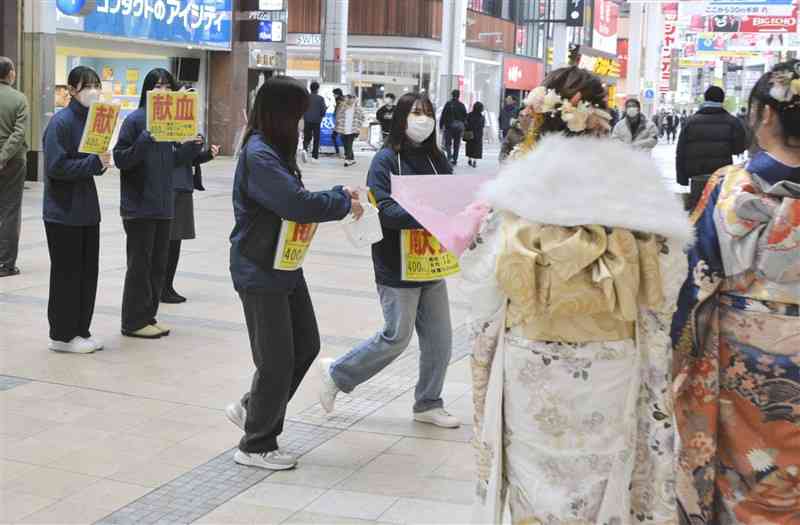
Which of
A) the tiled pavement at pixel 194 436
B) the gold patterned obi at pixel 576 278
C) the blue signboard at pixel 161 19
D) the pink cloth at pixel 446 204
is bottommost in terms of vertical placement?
the tiled pavement at pixel 194 436

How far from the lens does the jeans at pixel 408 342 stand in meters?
5.34

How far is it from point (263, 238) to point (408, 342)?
43.6 inches

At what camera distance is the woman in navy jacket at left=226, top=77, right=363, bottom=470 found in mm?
4543

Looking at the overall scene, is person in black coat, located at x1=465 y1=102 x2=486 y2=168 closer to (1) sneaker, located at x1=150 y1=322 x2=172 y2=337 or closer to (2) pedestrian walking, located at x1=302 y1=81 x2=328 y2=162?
(2) pedestrian walking, located at x1=302 y1=81 x2=328 y2=162

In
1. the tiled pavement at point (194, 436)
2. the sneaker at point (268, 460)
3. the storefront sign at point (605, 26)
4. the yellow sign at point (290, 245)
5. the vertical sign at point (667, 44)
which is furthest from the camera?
the storefront sign at point (605, 26)

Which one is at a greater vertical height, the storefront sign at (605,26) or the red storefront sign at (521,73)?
the storefront sign at (605,26)

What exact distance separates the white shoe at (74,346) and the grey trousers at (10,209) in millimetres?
2592

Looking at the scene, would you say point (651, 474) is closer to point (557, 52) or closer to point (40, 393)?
point (40, 393)

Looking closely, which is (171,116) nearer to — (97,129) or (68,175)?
(97,129)

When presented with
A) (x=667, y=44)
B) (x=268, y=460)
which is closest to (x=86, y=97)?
(x=268, y=460)

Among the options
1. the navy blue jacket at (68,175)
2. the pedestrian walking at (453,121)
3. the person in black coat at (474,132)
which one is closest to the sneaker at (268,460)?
the navy blue jacket at (68,175)

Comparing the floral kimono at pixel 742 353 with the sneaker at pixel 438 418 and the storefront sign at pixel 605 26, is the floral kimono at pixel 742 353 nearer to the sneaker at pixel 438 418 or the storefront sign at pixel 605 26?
the sneaker at pixel 438 418

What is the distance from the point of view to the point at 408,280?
206 inches

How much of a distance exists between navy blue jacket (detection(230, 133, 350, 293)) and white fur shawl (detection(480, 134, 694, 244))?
1.39m
